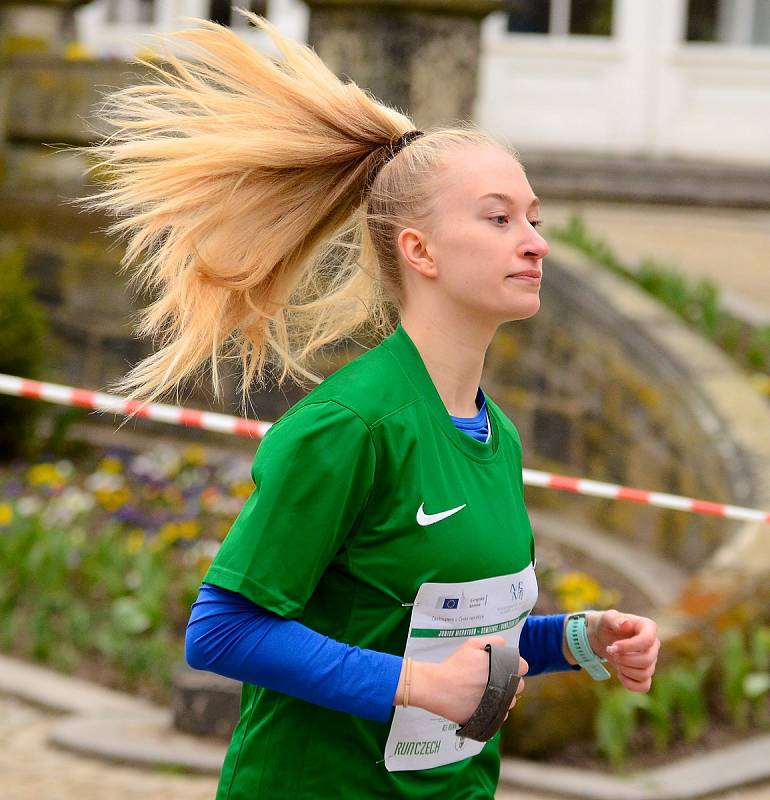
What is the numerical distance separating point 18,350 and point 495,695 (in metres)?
6.00

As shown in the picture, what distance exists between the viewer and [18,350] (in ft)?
24.2

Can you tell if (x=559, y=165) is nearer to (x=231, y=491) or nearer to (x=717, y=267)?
(x=717, y=267)

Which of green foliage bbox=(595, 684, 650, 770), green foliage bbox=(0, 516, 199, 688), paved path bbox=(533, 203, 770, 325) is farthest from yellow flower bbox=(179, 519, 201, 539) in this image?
paved path bbox=(533, 203, 770, 325)

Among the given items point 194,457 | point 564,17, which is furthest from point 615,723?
point 564,17

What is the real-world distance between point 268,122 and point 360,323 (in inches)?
14.8

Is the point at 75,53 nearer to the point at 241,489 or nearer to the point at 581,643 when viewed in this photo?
the point at 241,489

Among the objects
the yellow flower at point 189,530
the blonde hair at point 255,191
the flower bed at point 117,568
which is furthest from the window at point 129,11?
the blonde hair at point 255,191

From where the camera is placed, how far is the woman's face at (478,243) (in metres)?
1.98

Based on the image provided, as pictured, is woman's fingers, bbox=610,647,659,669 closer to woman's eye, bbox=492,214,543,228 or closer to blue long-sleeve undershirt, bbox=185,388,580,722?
blue long-sleeve undershirt, bbox=185,388,580,722

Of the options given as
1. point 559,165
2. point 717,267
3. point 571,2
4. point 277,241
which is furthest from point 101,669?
point 571,2

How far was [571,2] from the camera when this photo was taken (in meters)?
14.9

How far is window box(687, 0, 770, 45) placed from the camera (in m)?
14.8

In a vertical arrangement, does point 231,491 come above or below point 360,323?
below

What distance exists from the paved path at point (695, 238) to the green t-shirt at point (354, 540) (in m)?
6.51
